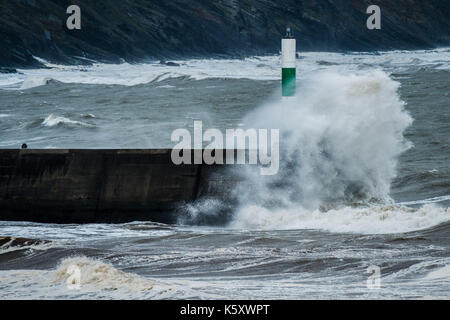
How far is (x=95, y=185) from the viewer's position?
1395cm

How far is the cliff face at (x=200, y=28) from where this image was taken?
65375mm

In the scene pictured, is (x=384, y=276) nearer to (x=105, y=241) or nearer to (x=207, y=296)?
(x=207, y=296)

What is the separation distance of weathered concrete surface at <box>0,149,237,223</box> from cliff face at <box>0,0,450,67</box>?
45.0 meters

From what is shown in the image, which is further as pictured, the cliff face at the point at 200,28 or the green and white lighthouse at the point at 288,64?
the cliff face at the point at 200,28

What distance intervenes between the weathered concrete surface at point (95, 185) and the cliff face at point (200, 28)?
1771 inches

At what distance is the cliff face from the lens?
2574 inches

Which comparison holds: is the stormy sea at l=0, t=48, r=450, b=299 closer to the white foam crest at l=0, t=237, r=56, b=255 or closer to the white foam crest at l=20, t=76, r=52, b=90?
the white foam crest at l=0, t=237, r=56, b=255

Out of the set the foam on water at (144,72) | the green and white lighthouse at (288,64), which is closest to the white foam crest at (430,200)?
the green and white lighthouse at (288,64)

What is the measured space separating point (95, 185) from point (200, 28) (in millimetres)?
69956

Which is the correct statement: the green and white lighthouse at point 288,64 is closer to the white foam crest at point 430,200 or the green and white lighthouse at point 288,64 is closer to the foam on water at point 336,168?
the foam on water at point 336,168

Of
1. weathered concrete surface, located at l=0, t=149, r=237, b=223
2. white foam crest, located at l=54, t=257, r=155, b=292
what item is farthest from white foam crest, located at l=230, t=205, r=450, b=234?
white foam crest, located at l=54, t=257, r=155, b=292

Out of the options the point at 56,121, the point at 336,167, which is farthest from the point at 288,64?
the point at 56,121

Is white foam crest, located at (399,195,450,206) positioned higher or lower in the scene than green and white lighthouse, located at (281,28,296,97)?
lower
